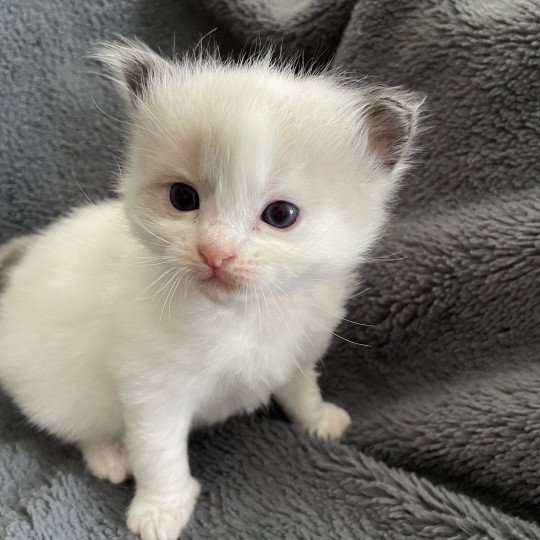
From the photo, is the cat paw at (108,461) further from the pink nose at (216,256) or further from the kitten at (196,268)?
the pink nose at (216,256)

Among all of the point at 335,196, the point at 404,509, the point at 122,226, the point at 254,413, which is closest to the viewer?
the point at 335,196

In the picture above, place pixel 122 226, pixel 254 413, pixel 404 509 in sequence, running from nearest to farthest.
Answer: pixel 404 509 → pixel 122 226 → pixel 254 413

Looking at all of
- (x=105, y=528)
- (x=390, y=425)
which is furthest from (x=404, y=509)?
(x=105, y=528)

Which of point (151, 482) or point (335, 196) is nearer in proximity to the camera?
point (335, 196)

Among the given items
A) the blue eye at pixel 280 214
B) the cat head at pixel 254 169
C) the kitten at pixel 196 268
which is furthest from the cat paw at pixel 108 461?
the blue eye at pixel 280 214

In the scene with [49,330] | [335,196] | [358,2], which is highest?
[358,2]

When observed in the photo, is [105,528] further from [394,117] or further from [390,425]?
[394,117]

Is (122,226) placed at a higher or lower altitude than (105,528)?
Answer: higher
